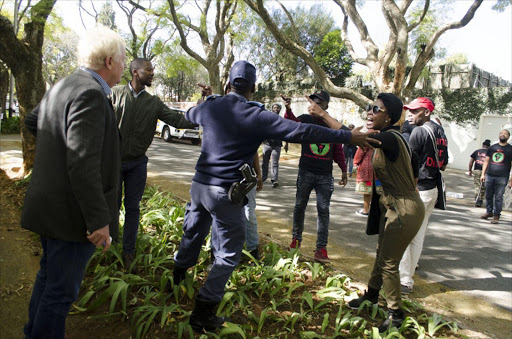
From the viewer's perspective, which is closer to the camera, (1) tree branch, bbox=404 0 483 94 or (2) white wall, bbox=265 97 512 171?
(1) tree branch, bbox=404 0 483 94

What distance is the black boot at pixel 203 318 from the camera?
2568 millimetres

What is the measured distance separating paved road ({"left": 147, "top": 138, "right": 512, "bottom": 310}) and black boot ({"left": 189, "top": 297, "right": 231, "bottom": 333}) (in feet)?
8.40

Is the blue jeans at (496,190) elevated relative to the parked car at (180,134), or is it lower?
lower

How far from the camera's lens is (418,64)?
452 inches

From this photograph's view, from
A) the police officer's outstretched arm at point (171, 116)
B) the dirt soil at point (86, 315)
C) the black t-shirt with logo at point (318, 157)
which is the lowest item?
the dirt soil at point (86, 315)

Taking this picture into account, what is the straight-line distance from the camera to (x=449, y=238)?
609cm

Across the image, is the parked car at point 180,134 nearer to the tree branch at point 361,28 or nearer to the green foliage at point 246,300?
the tree branch at point 361,28

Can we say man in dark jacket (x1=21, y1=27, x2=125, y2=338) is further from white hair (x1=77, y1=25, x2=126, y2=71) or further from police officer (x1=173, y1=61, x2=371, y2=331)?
police officer (x1=173, y1=61, x2=371, y2=331)

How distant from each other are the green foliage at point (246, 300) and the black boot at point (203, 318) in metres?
0.06

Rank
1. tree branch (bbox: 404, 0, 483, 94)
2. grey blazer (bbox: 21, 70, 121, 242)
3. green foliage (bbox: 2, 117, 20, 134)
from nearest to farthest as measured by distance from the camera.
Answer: grey blazer (bbox: 21, 70, 121, 242)
tree branch (bbox: 404, 0, 483, 94)
green foliage (bbox: 2, 117, 20, 134)

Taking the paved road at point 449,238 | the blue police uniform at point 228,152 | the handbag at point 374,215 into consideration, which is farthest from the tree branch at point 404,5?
the blue police uniform at point 228,152

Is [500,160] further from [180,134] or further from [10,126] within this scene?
[10,126]

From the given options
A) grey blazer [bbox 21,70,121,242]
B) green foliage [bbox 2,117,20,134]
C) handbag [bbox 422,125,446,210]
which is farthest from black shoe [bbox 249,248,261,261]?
green foliage [bbox 2,117,20,134]

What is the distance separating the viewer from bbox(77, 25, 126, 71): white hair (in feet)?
6.57
